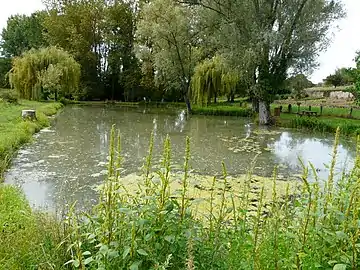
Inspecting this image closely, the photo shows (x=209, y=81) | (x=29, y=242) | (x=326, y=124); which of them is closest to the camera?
(x=29, y=242)

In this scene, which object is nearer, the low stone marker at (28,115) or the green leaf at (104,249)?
the green leaf at (104,249)

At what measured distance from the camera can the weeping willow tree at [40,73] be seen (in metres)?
24.1

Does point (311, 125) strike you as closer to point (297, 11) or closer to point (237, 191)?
point (297, 11)

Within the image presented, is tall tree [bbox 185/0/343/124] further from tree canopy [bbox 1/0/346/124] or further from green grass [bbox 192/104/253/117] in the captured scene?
green grass [bbox 192/104/253/117]

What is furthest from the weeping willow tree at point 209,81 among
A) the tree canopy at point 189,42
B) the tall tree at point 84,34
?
the tall tree at point 84,34

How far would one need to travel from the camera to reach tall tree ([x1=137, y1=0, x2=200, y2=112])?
826 inches

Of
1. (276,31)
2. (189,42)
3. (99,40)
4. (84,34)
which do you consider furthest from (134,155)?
(99,40)

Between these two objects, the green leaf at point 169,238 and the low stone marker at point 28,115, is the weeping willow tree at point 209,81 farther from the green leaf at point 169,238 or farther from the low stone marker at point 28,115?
the green leaf at point 169,238

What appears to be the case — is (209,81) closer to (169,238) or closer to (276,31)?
(276,31)

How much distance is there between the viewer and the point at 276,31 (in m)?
15.4

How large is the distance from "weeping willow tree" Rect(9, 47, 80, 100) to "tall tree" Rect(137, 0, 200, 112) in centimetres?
658

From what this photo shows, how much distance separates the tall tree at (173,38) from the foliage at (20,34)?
21557 millimetres

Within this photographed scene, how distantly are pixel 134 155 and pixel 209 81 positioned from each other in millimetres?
15139

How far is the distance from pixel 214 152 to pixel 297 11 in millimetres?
9889
